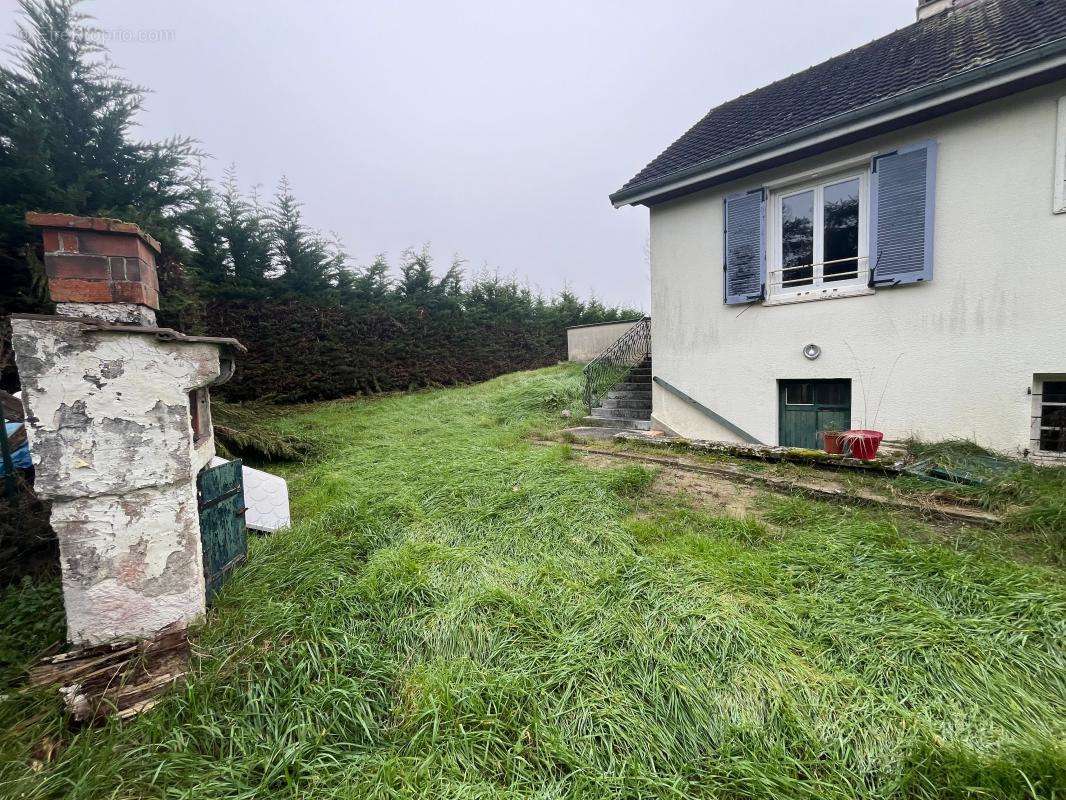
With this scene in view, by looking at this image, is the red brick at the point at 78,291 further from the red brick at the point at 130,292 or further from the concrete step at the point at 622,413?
the concrete step at the point at 622,413

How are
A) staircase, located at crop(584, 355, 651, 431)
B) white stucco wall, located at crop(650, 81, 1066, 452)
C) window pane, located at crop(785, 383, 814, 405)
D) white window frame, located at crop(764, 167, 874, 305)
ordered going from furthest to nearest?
staircase, located at crop(584, 355, 651, 431) < window pane, located at crop(785, 383, 814, 405) < white window frame, located at crop(764, 167, 874, 305) < white stucco wall, located at crop(650, 81, 1066, 452)

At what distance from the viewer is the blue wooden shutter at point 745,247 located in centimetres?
567

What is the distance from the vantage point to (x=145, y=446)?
1.90 meters

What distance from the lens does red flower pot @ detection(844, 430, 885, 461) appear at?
4156mm

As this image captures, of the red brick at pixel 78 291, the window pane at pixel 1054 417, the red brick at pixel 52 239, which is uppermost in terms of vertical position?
the red brick at pixel 52 239

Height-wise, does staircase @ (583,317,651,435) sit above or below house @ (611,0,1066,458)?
below

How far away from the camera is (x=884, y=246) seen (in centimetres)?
481

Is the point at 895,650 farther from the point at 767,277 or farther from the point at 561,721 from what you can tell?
the point at 767,277

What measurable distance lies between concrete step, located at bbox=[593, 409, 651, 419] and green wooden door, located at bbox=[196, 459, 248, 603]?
596 cm

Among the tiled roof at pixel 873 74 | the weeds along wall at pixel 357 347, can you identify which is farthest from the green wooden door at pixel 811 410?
the weeds along wall at pixel 357 347

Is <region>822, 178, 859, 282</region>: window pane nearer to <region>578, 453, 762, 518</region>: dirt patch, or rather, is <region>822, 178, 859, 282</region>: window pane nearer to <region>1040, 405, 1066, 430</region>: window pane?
<region>1040, 405, 1066, 430</region>: window pane

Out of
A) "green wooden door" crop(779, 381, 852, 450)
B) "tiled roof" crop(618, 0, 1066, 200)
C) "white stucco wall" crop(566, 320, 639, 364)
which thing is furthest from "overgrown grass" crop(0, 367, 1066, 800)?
"white stucco wall" crop(566, 320, 639, 364)

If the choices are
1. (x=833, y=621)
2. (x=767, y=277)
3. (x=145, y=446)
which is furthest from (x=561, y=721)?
(x=767, y=277)

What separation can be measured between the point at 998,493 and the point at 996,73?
394 centimetres
